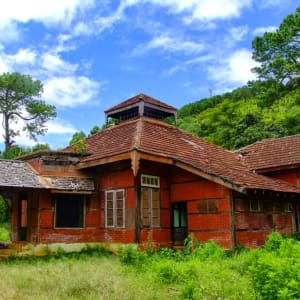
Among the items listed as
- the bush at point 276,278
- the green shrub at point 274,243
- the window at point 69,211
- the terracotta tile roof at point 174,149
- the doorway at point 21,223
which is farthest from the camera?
the doorway at point 21,223

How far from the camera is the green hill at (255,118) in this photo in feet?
101

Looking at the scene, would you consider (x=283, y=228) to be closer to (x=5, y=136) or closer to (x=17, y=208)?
(x=17, y=208)

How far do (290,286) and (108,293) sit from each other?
349 cm

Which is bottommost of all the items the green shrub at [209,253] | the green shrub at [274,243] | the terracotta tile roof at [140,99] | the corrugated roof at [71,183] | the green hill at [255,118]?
the green shrub at [209,253]

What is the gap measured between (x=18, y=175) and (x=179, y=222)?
21.8 feet

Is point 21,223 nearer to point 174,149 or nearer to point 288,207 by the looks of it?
point 174,149

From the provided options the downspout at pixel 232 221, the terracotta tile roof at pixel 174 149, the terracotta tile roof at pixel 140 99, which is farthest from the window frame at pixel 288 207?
the terracotta tile roof at pixel 140 99

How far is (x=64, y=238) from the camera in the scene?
16297 millimetres

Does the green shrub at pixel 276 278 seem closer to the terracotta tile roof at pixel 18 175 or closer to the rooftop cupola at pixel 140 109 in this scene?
the terracotta tile roof at pixel 18 175

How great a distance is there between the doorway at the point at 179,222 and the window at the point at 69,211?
12.1 ft

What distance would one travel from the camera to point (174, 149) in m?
17.2

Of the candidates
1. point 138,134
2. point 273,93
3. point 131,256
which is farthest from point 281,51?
point 131,256

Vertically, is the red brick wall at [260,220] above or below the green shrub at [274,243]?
above

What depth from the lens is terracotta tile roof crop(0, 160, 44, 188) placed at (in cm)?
1521
